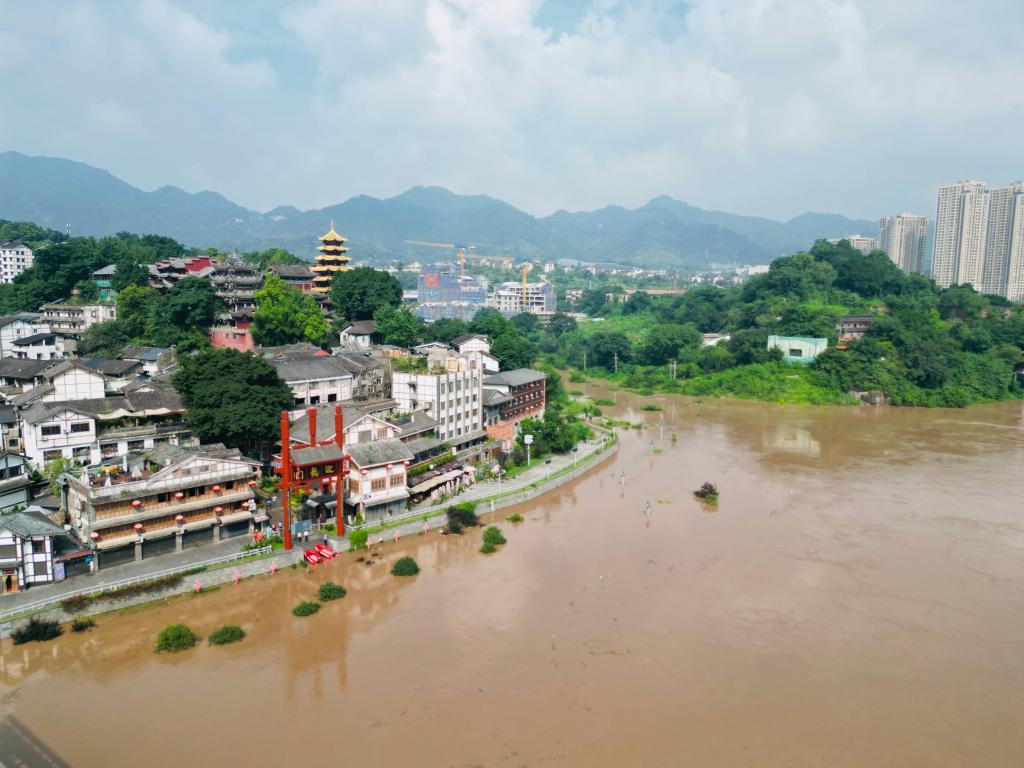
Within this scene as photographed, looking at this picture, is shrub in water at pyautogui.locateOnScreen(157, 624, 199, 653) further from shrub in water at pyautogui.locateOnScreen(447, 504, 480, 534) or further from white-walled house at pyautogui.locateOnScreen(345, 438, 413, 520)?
shrub in water at pyautogui.locateOnScreen(447, 504, 480, 534)

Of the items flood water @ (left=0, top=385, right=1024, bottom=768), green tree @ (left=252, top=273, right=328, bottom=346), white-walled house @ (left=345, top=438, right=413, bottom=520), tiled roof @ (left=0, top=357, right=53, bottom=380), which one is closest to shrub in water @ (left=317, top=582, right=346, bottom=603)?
flood water @ (left=0, top=385, right=1024, bottom=768)

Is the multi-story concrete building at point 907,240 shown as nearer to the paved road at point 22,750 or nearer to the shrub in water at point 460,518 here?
the shrub in water at point 460,518

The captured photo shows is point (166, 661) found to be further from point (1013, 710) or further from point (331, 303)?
point (331, 303)

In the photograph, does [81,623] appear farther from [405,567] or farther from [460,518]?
[460,518]

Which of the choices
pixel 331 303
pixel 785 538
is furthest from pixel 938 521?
pixel 331 303

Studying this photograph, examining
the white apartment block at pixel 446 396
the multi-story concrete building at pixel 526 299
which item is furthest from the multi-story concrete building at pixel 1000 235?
the white apartment block at pixel 446 396

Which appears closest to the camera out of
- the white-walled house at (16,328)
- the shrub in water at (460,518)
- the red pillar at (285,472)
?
the red pillar at (285,472)
